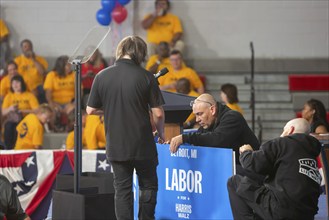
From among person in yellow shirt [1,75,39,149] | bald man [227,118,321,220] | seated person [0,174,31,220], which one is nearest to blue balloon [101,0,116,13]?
person in yellow shirt [1,75,39,149]

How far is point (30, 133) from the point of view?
41.6ft

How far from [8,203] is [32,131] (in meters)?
6.22

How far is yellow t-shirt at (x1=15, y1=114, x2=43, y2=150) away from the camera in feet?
41.4

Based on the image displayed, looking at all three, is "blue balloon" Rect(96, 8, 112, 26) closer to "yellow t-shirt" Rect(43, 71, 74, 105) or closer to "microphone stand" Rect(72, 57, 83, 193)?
"yellow t-shirt" Rect(43, 71, 74, 105)

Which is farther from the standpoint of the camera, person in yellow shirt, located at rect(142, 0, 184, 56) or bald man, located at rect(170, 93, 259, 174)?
person in yellow shirt, located at rect(142, 0, 184, 56)

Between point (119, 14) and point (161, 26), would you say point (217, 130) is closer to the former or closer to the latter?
point (119, 14)

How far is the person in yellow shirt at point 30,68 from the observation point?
49.8ft

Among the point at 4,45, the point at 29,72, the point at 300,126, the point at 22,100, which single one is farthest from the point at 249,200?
the point at 4,45

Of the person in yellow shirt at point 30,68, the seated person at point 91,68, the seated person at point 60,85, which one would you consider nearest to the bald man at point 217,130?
the seated person at point 91,68

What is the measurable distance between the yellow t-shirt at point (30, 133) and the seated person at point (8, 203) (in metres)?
6.07

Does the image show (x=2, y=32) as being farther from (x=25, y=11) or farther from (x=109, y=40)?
(x=109, y=40)

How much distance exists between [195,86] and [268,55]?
2498 mm

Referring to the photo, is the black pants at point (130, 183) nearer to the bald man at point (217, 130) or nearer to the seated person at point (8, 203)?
the bald man at point (217, 130)

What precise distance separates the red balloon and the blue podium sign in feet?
26.9
